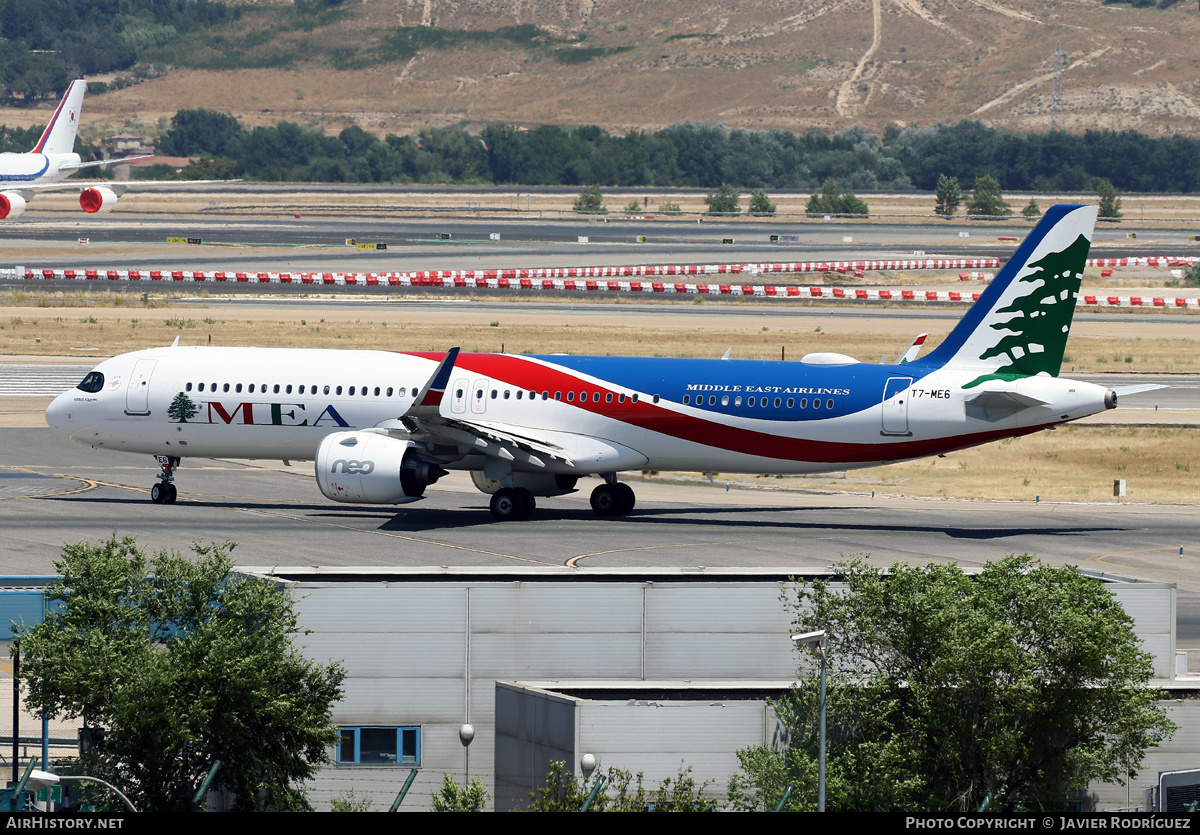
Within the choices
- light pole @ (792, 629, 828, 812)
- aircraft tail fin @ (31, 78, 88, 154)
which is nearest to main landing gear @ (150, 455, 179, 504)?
light pole @ (792, 629, 828, 812)

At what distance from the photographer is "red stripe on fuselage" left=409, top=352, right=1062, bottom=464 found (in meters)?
48.1

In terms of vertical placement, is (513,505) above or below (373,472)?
below

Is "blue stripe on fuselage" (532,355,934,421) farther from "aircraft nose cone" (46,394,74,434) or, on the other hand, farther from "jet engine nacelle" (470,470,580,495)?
"aircraft nose cone" (46,394,74,434)

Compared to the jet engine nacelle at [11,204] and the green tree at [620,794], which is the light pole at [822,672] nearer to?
the green tree at [620,794]

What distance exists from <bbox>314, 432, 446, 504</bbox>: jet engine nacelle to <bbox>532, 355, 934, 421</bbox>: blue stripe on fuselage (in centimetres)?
633

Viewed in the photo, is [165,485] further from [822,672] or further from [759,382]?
[822,672]

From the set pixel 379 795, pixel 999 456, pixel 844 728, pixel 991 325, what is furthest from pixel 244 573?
pixel 999 456

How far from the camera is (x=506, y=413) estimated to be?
5081 centimetres

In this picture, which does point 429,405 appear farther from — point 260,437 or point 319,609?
point 319,609

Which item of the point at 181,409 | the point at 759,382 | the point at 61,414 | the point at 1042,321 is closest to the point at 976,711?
the point at 759,382

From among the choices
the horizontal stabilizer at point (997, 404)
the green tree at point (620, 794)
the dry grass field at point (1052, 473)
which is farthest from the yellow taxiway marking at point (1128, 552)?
the green tree at point (620, 794)

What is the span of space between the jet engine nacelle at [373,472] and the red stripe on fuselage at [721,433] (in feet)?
15.7

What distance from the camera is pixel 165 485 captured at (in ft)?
174

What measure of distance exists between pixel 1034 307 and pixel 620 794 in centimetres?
2776
